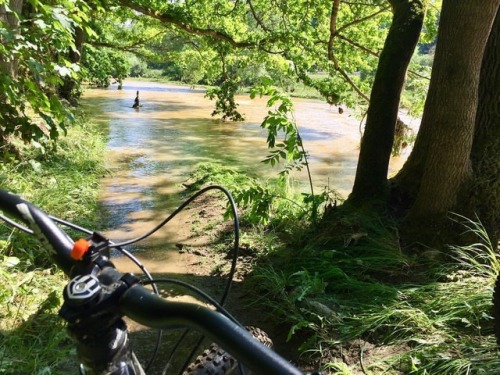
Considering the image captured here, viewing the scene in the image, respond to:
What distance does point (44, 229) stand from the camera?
3.99ft

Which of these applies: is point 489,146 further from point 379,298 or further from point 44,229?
point 44,229

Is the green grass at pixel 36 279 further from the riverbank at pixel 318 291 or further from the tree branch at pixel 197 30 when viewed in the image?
the tree branch at pixel 197 30

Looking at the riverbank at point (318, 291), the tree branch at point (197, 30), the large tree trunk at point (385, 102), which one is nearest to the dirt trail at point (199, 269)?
the riverbank at point (318, 291)

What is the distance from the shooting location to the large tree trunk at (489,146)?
427 centimetres

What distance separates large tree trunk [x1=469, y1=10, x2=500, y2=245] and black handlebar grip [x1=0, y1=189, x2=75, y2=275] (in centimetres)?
405

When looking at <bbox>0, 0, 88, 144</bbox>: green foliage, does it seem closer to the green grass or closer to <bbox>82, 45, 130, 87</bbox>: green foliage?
the green grass

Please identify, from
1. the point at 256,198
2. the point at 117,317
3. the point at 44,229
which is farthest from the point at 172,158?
the point at 117,317

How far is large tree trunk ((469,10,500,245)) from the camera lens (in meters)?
4.27

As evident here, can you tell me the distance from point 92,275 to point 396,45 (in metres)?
5.00

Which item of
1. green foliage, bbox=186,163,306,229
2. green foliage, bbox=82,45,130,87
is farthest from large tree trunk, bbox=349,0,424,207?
green foliage, bbox=82,45,130,87

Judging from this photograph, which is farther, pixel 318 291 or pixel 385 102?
pixel 385 102

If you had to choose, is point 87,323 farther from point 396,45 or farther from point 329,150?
point 329,150

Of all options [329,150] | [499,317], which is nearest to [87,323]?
[499,317]

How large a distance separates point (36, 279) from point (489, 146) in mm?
4354
